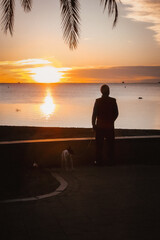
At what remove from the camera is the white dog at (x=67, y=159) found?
26.1 feet

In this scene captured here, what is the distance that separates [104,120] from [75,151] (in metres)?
1.15

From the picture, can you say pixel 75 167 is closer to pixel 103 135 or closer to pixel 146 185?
pixel 103 135

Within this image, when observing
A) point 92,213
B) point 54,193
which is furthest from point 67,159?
point 92,213

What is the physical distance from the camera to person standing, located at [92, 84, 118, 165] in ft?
26.3

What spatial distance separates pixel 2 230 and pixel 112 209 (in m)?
1.66

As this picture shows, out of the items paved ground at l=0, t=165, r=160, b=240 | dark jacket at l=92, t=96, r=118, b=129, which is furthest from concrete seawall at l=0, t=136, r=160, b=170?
paved ground at l=0, t=165, r=160, b=240

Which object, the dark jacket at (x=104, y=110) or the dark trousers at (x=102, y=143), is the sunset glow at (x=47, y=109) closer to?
the dark trousers at (x=102, y=143)

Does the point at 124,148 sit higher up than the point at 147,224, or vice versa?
the point at 124,148

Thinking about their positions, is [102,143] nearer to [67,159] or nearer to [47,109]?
[67,159]

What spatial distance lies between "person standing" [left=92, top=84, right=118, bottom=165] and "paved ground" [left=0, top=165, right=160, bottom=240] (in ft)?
3.81

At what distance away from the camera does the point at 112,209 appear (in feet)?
17.6

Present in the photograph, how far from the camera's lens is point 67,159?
316 inches

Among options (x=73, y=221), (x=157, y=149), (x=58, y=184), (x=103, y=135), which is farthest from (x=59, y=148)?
(x=73, y=221)

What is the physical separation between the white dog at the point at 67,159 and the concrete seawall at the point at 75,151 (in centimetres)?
36
